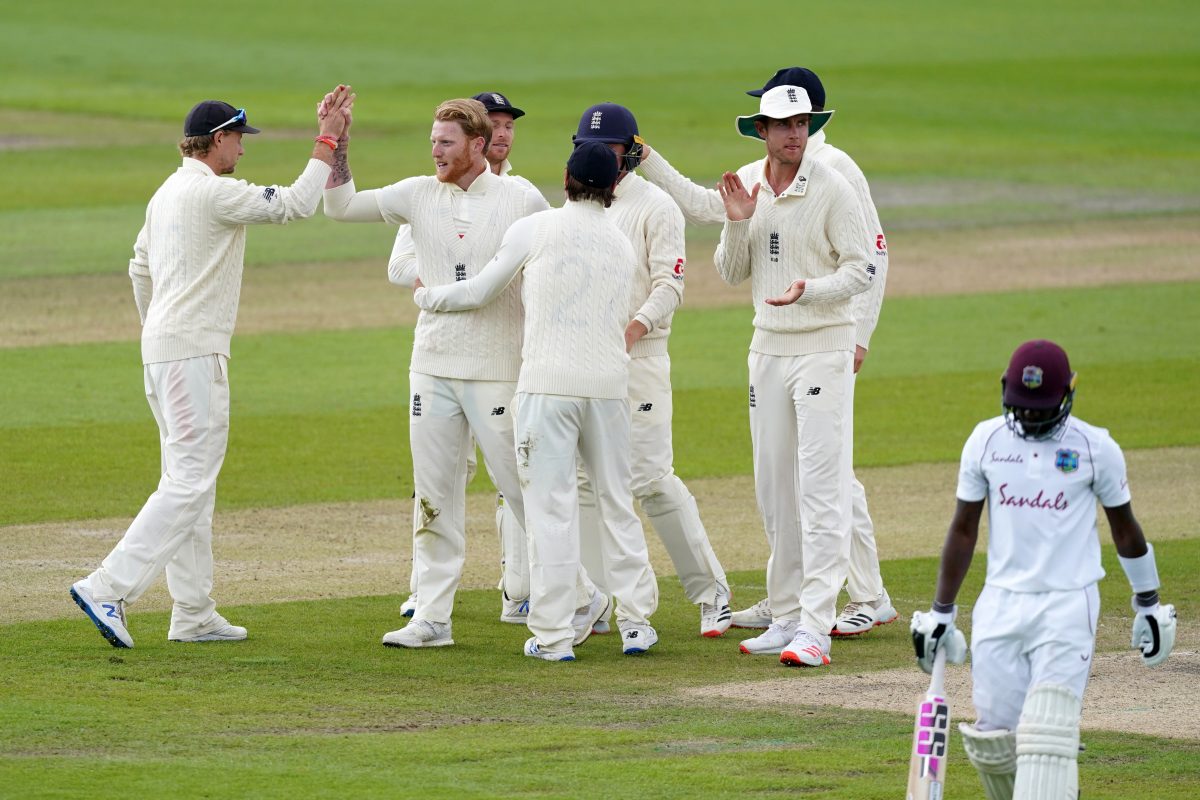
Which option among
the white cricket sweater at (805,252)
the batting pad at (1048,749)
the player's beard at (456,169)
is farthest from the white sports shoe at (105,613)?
the batting pad at (1048,749)

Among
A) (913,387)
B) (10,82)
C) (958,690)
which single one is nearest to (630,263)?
(958,690)

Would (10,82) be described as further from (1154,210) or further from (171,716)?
(171,716)

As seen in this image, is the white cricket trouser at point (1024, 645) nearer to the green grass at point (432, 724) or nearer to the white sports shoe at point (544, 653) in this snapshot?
the green grass at point (432, 724)

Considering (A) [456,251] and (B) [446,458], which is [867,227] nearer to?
(A) [456,251]

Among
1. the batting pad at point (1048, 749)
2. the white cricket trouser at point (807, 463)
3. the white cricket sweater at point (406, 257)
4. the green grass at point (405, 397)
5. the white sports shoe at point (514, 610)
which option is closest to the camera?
the batting pad at point (1048, 749)

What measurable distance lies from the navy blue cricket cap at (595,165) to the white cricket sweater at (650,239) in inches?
27.1

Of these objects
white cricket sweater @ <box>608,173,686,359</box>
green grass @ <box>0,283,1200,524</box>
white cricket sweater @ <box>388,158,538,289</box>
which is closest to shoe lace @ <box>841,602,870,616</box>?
white cricket sweater @ <box>608,173,686,359</box>

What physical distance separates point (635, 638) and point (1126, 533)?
3.26m

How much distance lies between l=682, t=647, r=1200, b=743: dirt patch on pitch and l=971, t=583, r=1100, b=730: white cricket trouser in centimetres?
168

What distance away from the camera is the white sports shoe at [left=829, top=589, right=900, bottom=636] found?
979 centimetres

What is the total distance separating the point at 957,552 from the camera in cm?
641

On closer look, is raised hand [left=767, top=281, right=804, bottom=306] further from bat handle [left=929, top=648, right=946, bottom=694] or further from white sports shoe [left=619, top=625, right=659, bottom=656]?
bat handle [left=929, top=648, right=946, bottom=694]

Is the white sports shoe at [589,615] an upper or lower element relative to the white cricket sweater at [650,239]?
lower

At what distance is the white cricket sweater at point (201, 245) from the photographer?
9.05 metres
